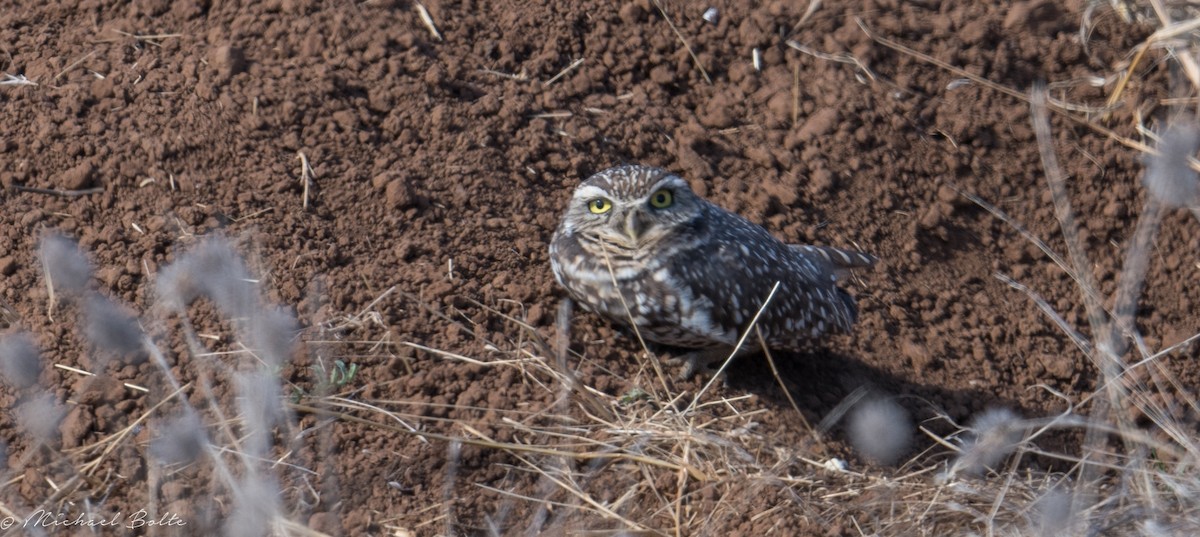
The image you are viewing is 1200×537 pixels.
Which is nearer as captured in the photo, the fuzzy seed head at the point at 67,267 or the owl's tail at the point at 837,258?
the fuzzy seed head at the point at 67,267

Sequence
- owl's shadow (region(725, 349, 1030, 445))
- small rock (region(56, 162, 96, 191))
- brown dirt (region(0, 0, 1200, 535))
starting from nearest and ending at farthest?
brown dirt (region(0, 0, 1200, 535)) → small rock (region(56, 162, 96, 191)) → owl's shadow (region(725, 349, 1030, 445))

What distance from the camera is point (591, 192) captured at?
459cm

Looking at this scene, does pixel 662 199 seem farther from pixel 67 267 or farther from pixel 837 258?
pixel 67 267

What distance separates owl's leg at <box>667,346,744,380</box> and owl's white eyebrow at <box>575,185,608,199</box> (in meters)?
0.78

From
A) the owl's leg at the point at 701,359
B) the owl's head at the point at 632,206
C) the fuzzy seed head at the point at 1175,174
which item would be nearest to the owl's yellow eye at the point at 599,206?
the owl's head at the point at 632,206

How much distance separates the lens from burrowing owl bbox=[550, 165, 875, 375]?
4.52 m

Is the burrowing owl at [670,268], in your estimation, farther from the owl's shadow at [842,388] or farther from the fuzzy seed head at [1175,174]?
the fuzzy seed head at [1175,174]

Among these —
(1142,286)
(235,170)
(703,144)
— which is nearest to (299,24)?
(235,170)

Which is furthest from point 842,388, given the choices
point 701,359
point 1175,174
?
point 1175,174

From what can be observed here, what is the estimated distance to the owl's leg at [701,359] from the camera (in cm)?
481

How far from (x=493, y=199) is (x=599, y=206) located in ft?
2.30

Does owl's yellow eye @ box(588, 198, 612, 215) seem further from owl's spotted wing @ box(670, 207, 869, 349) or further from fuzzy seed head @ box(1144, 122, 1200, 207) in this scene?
fuzzy seed head @ box(1144, 122, 1200, 207)

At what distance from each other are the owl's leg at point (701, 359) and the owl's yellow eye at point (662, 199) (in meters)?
0.63

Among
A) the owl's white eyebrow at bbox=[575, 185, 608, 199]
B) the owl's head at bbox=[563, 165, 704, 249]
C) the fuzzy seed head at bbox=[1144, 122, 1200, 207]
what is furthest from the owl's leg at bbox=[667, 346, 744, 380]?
the fuzzy seed head at bbox=[1144, 122, 1200, 207]
